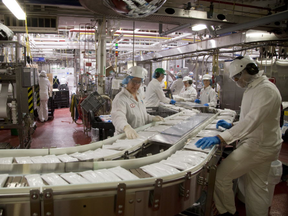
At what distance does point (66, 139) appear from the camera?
6.24 metres

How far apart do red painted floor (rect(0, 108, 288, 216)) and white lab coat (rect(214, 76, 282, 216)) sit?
0.67 m

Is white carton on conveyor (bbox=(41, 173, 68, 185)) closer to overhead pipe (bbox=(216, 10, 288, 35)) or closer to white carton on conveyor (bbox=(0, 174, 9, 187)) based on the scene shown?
white carton on conveyor (bbox=(0, 174, 9, 187))

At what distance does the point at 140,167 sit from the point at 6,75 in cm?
394

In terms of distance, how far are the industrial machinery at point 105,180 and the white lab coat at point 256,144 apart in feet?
1.17

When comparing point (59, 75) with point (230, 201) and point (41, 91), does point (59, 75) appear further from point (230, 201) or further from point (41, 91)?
point (230, 201)

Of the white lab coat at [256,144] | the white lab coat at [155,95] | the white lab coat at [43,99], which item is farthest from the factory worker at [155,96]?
the white lab coat at [43,99]

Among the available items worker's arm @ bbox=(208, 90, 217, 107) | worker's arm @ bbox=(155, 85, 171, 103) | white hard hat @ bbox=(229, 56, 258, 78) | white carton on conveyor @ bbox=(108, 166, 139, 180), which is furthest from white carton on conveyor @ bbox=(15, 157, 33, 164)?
worker's arm @ bbox=(208, 90, 217, 107)

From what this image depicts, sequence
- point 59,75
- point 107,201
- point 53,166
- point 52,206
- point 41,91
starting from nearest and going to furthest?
point 52,206
point 107,201
point 53,166
point 41,91
point 59,75

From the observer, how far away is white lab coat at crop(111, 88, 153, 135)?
103 inches

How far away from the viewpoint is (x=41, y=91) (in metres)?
8.67

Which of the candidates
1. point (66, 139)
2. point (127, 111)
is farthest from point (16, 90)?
point (127, 111)

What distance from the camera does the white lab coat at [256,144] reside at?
7.29ft

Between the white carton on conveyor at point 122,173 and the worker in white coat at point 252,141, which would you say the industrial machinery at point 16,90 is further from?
the worker in white coat at point 252,141

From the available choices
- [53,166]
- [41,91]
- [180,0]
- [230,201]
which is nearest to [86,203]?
[53,166]
